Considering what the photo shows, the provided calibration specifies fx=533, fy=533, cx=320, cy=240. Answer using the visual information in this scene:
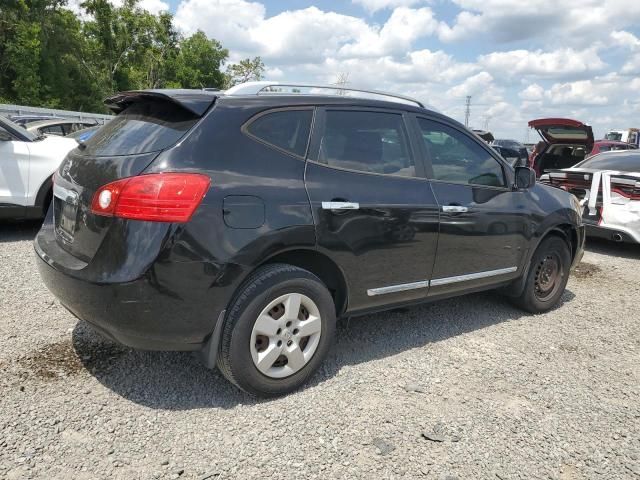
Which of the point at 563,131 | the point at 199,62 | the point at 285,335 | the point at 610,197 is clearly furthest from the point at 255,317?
the point at 199,62

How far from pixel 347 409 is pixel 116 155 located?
75.1 inches

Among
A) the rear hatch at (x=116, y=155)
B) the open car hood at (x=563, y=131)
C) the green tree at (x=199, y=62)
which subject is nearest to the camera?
the rear hatch at (x=116, y=155)

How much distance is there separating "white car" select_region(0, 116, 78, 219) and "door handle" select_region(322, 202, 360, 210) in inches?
171

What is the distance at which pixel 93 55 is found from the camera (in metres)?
37.8

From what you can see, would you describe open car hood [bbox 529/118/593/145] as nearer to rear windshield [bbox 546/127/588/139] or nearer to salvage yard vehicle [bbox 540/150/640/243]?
rear windshield [bbox 546/127/588/139]

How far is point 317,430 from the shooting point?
2820mm

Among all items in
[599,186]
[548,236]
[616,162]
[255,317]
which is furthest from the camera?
[616,162]

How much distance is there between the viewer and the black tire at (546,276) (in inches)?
186

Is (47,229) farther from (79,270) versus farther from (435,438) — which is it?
(435,438)

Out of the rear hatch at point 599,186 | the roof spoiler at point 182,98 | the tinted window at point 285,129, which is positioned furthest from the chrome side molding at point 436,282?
the rear hatch at point 599,186

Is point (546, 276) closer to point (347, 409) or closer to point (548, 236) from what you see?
point (548, 236)

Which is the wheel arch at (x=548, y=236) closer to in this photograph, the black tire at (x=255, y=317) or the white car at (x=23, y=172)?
the black tire at (x=255, y=317)

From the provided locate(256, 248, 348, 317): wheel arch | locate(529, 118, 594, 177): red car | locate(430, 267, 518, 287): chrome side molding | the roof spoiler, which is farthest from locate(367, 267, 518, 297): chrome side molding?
locate(529, 118, 594, 177): red car

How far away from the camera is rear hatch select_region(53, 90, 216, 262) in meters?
2.76
